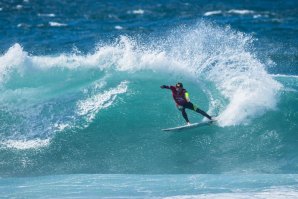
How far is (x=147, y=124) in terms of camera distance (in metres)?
14.7

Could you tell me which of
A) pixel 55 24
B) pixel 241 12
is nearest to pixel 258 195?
pixel 55 24

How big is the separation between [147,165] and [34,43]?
16903 mm

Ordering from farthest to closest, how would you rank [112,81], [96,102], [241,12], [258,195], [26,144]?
[241,12]
[112,81]
[96,102]
[26,144]
[258,195]

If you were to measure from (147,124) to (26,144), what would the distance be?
3.54 metres

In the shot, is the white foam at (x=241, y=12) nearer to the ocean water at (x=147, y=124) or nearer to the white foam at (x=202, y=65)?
the ocean water at (x=147, y=124)

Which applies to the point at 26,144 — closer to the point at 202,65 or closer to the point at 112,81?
the point at 112,81

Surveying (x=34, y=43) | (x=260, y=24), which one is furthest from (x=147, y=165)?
(x=260, y=24)

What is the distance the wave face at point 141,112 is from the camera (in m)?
12.9

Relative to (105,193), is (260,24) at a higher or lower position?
higher

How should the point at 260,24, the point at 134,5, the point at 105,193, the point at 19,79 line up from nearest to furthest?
the point at 105,193
the point at 19,79
the point at 260,24
the point at 134,5

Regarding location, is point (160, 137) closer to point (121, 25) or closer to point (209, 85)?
point (209, 85)

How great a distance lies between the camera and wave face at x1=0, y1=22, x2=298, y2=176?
1292 centimetres

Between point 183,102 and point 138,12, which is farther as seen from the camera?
point 138,12

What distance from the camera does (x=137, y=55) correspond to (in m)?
18.0
